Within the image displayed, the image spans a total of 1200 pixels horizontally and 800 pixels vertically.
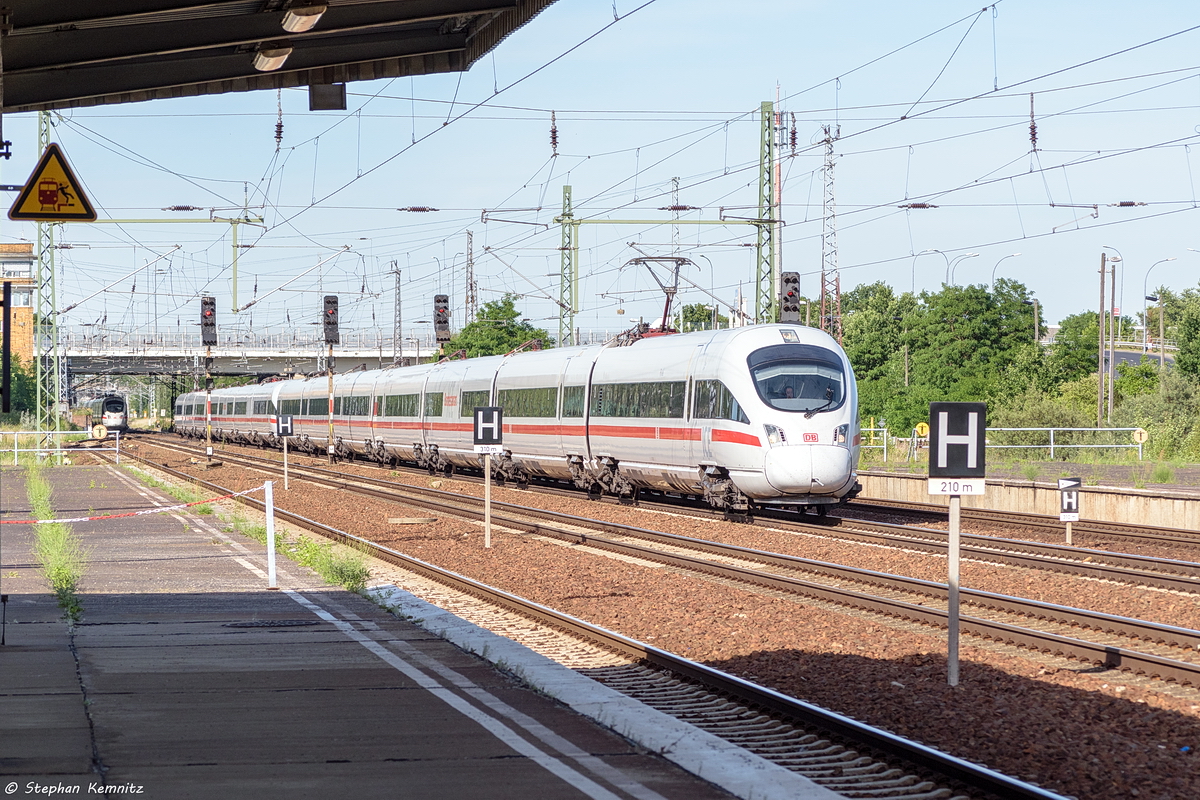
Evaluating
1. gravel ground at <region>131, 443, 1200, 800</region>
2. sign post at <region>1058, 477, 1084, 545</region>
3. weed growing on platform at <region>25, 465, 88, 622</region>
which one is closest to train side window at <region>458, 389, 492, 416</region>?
weed growing on platform at <region>25, 465, 88, 622</region>

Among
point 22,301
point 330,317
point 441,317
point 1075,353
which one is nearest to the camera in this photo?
point 330,317

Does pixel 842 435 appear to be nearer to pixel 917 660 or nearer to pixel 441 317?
pixel 917 660

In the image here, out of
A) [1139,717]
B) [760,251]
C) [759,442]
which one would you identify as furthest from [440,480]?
[1139,717]

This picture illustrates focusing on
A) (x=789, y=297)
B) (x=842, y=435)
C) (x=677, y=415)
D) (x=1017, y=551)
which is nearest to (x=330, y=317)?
(x=789, y=297)

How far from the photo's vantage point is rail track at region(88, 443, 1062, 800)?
7.04 m

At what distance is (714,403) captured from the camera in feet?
76.5

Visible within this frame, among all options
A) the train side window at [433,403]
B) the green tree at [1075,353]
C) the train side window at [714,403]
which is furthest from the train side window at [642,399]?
the green tree at [1075,353]

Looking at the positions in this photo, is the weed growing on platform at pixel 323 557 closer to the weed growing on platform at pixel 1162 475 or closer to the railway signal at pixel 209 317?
the weed growing on platform at pixel 1162 475

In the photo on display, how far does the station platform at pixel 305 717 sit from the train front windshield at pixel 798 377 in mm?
9915

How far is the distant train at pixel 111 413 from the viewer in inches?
3684

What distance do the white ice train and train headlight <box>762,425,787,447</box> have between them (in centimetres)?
2

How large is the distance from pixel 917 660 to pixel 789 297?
2221 centimetres

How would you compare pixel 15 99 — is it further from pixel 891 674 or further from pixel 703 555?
pixel 703 555

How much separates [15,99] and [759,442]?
12.9 metres
